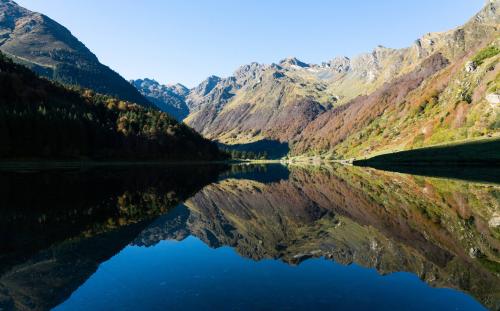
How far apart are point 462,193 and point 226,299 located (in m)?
47.6

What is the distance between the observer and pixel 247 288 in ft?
62.1

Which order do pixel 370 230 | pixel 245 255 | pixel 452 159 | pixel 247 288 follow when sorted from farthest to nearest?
pixel 452 159 → pixel 370 230 → pixel 245 255 → pixel 247 288

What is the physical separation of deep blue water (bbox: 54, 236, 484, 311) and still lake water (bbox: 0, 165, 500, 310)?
7 cm

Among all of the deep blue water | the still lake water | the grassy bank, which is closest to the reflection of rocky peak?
the still lake water

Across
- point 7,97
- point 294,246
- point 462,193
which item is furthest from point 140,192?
point 7,97

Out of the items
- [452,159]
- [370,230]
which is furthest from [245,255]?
[452,159]

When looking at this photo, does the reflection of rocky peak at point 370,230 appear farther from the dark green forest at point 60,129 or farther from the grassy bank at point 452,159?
the dark green forest at point 60,129

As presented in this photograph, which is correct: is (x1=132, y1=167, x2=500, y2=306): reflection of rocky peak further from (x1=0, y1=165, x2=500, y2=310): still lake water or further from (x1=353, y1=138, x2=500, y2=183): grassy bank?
(x1=353, y1=138, x2=500, y2=183): grassy bank

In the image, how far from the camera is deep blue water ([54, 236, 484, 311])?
54.5ft

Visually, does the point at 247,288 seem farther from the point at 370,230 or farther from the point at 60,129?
the point at 60,129

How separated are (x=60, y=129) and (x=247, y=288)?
141702 mm

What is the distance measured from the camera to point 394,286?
19547 mm

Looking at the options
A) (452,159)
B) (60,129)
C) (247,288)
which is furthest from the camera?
(60,129)

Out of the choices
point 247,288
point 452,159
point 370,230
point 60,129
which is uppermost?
point 452,159
